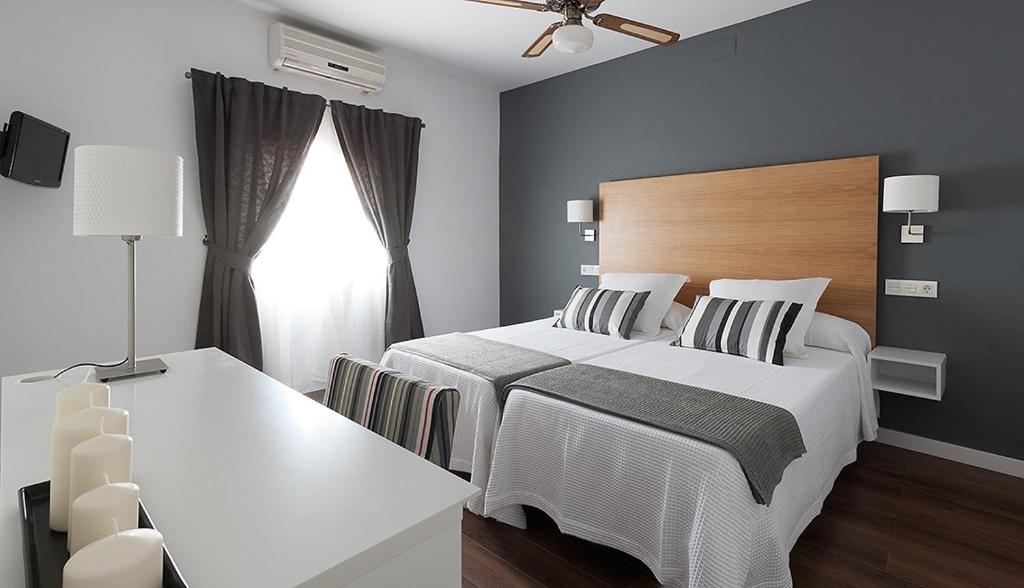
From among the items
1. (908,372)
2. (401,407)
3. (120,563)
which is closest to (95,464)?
(120,563)

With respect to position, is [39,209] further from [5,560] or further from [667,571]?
[667,571]

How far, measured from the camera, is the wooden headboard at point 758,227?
9.84 ft

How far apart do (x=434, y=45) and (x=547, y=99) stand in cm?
120

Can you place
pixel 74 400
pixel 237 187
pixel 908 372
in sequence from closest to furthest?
pixel 74 400
pixel 908 372
pixel 237 187

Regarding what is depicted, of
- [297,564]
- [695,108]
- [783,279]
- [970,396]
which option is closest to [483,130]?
[695,108]

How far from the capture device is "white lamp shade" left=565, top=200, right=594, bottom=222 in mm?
4219

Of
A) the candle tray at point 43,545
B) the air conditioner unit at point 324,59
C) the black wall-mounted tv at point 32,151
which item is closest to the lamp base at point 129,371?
A: the candle tray at point 43,545

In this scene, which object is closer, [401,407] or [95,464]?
[95,464]

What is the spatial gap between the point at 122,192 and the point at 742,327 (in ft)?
8.86

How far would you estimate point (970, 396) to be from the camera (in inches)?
110

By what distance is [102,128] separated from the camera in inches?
113

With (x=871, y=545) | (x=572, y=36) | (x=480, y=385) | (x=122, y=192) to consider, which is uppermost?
(x=572, y=36)

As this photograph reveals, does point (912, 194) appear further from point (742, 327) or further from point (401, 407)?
point (401, 407)

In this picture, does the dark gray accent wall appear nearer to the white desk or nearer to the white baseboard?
the white baseboard
